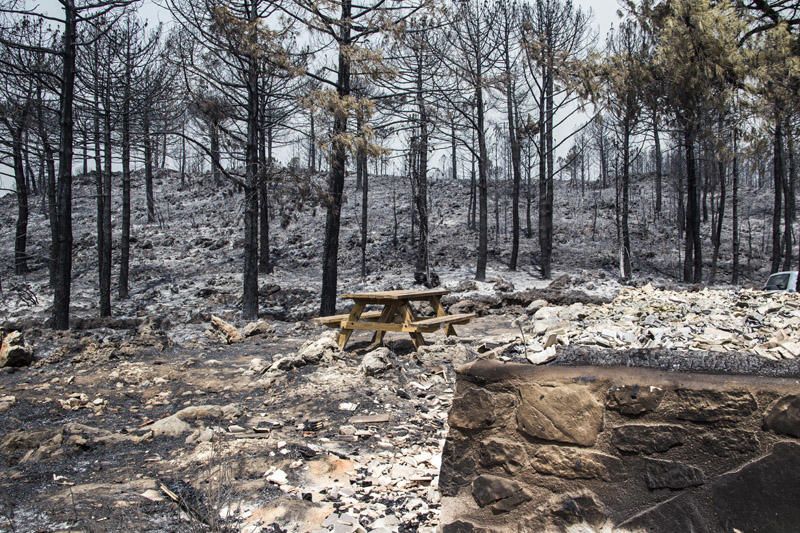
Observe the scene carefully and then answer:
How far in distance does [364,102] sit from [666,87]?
17.2 ft

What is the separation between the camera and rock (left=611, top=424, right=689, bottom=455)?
6.85 feet

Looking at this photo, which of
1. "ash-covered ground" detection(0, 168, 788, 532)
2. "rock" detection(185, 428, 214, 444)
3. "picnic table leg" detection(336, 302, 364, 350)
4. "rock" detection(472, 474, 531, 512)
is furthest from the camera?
"picnic table leg" detection(336, 302, 364, 350)

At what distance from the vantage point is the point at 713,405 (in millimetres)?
2047

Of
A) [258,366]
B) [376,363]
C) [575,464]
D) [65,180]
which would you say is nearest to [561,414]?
[575,464]

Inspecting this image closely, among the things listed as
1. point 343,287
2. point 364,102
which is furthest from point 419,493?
point 343,287

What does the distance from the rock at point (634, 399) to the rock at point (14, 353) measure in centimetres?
755

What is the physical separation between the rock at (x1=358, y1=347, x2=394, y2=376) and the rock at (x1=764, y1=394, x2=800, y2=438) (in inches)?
157

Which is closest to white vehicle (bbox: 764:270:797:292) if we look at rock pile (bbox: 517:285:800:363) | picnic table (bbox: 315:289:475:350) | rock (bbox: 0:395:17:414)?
picnic table (bbox: 315:289:475:350)

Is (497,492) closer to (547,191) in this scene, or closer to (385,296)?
(385,296)

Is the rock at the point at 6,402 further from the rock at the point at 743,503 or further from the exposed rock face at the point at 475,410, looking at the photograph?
the rock at the point at 743,503

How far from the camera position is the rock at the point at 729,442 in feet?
6.59

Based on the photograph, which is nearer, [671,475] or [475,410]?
[671,475]

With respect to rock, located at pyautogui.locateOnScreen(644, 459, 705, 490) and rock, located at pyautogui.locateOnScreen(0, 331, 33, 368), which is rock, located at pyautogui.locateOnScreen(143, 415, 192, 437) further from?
rock, located at pyautogui.locateOnScreen(0, 331, 33, 368)

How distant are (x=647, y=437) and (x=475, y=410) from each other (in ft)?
2.20
